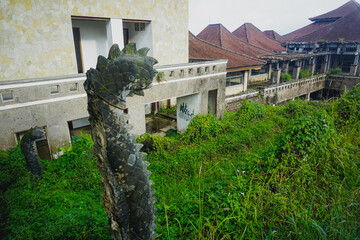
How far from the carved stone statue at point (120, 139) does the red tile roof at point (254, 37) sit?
2705 centimetres

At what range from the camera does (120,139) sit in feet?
8.79

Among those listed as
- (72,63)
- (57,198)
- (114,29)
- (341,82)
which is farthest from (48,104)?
(341,82)

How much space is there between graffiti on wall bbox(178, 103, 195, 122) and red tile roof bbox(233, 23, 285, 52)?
18.5 metres

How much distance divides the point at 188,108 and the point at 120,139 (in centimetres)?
952

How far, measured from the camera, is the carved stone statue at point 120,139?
255 cm

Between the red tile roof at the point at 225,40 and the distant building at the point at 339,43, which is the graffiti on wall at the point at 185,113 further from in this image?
the distant building at the point at 339,43

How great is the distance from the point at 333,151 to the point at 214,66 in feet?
25.5

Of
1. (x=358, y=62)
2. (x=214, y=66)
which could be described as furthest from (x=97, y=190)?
(x=358, y=62)

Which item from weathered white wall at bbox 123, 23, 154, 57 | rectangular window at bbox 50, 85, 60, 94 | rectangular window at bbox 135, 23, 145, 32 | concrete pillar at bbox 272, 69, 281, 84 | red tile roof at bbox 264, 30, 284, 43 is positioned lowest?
concrete pillar at bbox 272, 69, 281, 84

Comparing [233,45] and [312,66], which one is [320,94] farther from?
[233,45]

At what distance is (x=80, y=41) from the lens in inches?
464

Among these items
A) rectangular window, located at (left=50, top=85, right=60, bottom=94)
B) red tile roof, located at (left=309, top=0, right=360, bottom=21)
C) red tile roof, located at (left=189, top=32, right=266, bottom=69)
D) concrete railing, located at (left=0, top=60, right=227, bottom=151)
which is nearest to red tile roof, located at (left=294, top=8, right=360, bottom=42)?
red tile roof, located at (left=309, top=0, right=360, bottom=21)

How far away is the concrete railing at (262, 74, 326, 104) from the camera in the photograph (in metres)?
17.6

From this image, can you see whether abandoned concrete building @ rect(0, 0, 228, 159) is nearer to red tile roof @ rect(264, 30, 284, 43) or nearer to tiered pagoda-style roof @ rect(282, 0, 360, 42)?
tiered pagoda-style roof @ rect(282, 0, 360, 42)
